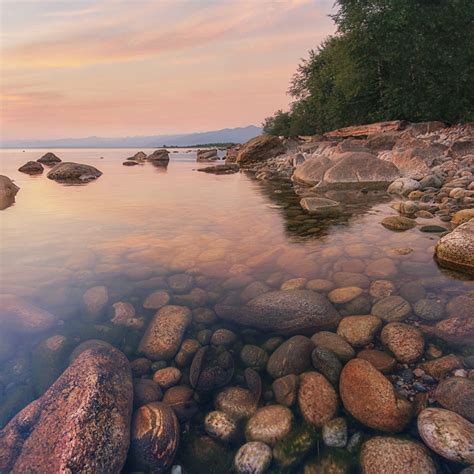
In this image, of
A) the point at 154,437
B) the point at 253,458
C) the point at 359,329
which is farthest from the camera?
the point at 359,329

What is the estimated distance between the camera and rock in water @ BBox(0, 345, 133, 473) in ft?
8.41

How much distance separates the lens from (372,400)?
307 centimetres

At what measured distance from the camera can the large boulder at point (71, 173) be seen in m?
25.3

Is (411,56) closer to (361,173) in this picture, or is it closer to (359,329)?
(361,173)

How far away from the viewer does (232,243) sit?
7570mm

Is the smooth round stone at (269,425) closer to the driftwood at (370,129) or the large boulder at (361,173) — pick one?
the large boulder at (361,173)

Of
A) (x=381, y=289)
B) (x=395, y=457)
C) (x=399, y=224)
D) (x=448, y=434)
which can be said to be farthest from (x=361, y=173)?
(x=395, y=457)

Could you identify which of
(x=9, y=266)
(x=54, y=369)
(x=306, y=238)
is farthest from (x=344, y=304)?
(x=9, y=266)

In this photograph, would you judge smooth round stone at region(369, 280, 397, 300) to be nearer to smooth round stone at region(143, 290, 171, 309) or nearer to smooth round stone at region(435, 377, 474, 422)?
smooth round stone at region(435, 377, 474, 422)

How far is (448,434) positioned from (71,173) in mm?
28532

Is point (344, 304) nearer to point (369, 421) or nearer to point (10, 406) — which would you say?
point (369, 421)

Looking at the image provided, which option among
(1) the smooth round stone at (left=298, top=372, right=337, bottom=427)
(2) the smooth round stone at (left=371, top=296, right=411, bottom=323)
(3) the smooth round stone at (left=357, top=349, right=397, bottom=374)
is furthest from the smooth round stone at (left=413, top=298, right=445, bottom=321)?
Result: (1) the smooth round stone at (left=298, top=372, right=337, bottom=427)

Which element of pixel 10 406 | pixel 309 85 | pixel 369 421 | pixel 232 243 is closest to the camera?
pixel 369 421

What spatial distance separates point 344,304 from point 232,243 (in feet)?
11.2
